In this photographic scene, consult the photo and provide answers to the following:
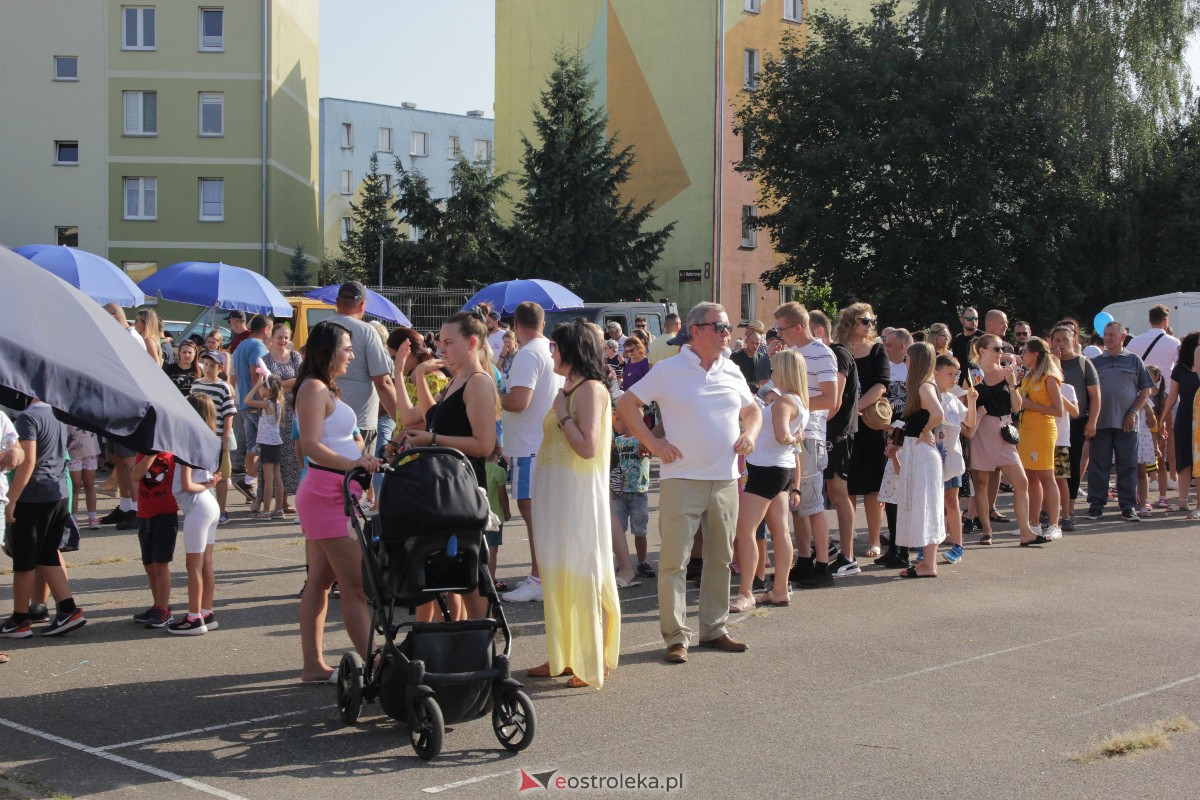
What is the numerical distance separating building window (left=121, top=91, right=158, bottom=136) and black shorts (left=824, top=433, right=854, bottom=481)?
131ft

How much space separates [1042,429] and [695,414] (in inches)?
237

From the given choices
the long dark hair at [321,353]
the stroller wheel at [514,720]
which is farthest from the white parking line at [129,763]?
the long dark hair at [321,353]

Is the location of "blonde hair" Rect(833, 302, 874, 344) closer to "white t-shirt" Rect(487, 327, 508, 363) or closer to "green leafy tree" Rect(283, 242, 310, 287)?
"white t-shirt" Rect(487, 327, 508, 363)

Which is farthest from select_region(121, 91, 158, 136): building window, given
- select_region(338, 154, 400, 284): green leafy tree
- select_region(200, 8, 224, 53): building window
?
select_region(338, 154, 400, 284): green leafy tree

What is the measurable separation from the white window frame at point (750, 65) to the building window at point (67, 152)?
23.6 m

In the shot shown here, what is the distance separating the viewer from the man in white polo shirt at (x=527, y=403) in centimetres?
821

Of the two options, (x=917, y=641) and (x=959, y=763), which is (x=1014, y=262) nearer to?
A: (x=917, y=641)

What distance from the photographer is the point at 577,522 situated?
21.8 feet

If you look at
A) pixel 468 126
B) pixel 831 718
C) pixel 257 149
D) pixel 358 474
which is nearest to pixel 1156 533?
pixel 831 718

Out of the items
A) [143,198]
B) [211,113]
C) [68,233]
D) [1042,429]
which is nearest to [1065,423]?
[1042,429]

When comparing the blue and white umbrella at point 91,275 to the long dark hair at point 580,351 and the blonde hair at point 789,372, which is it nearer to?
the blonde hair at point 789,372

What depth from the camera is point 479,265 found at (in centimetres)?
3978

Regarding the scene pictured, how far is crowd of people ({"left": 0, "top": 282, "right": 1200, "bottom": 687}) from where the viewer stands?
665cm

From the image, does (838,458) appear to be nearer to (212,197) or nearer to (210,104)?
(212,197)
